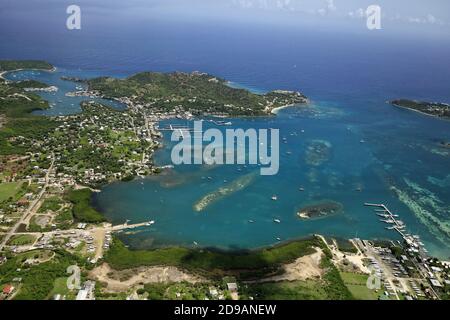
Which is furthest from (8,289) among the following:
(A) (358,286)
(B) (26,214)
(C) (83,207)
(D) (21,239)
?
(A) (358,286)

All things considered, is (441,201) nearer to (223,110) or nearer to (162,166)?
(162,166)

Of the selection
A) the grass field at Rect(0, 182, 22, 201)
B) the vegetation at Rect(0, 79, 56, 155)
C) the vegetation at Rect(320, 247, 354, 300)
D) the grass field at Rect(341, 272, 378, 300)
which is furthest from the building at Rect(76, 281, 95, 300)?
the vegetation at Rect(0, 79, 56, 155)

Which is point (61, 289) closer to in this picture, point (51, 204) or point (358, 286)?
point (51, 204)

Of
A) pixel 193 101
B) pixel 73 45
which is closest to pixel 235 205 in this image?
pixel 193 101

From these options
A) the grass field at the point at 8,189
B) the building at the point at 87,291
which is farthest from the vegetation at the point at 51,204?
the building at the point at 87,291

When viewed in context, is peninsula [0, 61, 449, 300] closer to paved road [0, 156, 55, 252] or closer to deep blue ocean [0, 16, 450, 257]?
paved road [0, 156, 55, 252]

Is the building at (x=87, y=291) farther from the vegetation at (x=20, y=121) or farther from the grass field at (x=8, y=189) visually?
the vegetation at (x=20, y=121)
